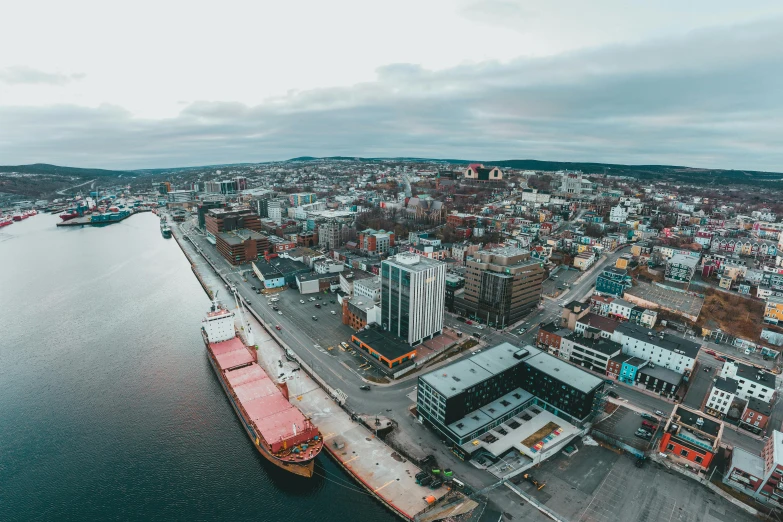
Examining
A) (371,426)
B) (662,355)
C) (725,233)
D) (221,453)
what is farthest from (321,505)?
(725,233)

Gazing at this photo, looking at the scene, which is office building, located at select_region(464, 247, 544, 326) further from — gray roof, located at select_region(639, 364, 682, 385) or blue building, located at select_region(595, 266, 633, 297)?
gray roof, located at select_region(639, 364, 682, 385)

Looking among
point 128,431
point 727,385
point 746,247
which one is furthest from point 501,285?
point 746,247

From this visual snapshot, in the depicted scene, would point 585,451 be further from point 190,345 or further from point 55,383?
point 55,383

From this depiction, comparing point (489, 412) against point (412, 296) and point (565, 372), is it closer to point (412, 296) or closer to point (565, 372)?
point (565, 372)

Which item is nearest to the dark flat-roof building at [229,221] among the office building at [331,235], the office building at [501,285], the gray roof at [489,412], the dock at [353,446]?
the office building at [331,235]

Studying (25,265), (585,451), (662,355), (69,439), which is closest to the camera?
(585,451)

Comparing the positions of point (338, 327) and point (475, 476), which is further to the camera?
point (338, 327)
